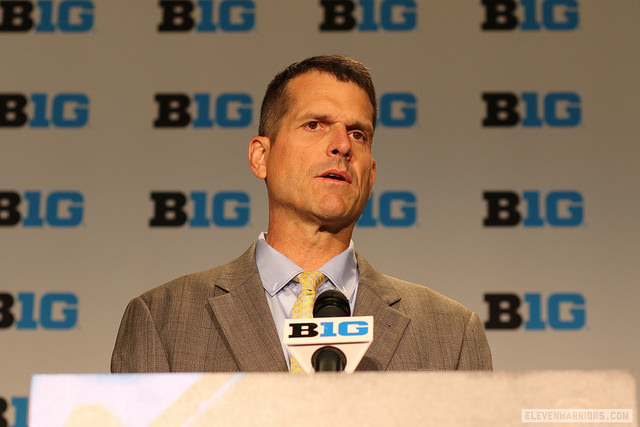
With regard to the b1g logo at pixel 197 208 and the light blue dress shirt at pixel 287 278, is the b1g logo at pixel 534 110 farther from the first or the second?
the light blue dress shirt at pixel 287 278

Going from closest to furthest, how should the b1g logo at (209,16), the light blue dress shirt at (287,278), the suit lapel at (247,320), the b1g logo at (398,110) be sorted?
the suit lapel at (247,320)
the light blue dress shirt at (287,278)
the b1g logo at (398,110)
the b1g logo at (209,16)

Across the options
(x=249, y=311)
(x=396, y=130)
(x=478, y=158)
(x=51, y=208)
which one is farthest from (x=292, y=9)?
(x=249, y=311)

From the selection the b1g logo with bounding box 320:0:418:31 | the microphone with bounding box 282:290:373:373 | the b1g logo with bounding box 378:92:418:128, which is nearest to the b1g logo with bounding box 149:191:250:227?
the b1g logo with bounding box 378:92:418:128

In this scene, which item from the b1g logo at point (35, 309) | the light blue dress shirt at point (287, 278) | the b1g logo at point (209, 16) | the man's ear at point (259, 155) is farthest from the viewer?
the b1g logo at point (209, 16)

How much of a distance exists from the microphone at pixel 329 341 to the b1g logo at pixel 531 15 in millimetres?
2423

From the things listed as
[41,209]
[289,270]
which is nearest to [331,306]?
[289,270]

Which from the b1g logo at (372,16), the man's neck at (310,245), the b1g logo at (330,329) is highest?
the b1g logo at (372,16)

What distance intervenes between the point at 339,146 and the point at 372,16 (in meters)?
1.55

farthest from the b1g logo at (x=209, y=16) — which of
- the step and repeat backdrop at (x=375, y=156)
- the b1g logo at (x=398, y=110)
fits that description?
the b1g logo at (x=398, y=110)

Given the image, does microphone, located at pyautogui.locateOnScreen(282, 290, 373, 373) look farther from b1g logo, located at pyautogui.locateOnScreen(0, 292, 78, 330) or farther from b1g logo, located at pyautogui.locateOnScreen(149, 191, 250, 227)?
b1g logo, located at pyautogui.locateOnScreen(0, 292, 78, 330)

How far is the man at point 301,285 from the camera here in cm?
183

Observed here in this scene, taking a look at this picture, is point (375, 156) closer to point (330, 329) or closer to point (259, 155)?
point (259, 155)

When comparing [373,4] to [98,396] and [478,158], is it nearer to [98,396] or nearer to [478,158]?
[478,158]

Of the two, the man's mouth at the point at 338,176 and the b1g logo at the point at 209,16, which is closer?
the man's mouth at the point at 338,176
